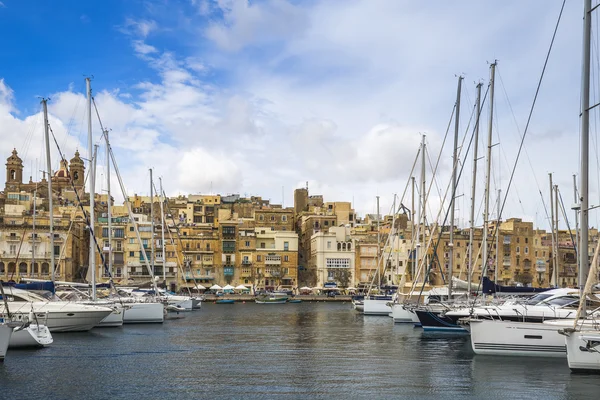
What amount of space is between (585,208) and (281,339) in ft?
65.6

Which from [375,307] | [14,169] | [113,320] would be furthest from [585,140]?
[14,169]

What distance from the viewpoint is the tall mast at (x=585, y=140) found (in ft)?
81.9

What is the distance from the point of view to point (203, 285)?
107812 mm

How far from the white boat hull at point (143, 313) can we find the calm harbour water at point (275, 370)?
6603mm

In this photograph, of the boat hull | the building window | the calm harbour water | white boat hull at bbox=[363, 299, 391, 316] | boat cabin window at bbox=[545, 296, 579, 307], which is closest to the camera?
the calm harbour water

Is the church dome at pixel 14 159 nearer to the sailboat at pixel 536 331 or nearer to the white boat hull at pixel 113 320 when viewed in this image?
the white boat hull at pixel 113 320

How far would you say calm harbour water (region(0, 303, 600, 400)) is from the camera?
22.9 metres

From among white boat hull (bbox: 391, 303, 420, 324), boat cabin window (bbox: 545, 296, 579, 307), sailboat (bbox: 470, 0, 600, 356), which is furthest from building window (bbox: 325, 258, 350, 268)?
sailboat (bbox: 470, 0, 600, 356)

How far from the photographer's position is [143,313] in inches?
1930

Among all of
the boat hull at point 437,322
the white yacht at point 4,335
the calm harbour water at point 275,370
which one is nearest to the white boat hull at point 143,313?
the calm harbour water at point 275,370

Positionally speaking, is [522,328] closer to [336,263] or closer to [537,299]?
[537,299]

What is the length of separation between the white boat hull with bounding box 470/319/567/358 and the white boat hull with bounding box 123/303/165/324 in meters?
25.3

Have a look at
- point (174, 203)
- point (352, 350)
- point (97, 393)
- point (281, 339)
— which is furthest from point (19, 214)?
point (97, 393)

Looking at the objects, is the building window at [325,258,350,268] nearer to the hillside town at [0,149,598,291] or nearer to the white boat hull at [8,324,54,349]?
the hillside town at [0,149,598,291]
